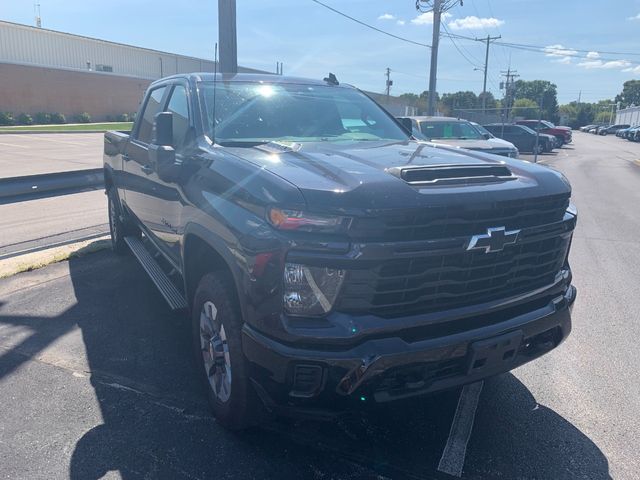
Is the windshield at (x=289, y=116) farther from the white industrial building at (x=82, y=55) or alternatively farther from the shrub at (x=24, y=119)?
the white industrial building at (x=82, y=55)

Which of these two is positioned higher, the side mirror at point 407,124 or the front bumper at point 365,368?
the side mirror at point 407,124

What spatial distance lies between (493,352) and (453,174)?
93 centimetres

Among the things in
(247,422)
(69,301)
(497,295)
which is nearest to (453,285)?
(497,295)

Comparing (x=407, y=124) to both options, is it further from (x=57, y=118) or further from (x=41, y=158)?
(x=57, y=118)

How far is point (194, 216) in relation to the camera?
3287 mm

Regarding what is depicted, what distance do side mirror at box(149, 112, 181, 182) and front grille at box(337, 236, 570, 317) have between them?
5.61 ft

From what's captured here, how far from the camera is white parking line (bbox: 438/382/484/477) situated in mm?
2854

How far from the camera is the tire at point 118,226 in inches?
239

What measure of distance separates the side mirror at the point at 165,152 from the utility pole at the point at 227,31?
703cm

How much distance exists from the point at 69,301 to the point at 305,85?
294 centimetres

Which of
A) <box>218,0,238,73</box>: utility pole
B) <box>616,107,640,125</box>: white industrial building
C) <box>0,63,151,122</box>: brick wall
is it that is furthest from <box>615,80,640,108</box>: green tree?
<box>218,0,238,73</box>: utility pole


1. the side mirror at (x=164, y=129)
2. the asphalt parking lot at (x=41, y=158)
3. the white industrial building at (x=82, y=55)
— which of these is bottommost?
the asphalt parking lot at (x=41, y=158)

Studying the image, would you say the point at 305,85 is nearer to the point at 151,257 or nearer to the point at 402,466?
the point at 151,257

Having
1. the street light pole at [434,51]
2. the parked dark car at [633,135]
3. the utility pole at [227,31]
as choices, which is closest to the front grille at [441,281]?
the utility pole at [227,31]
